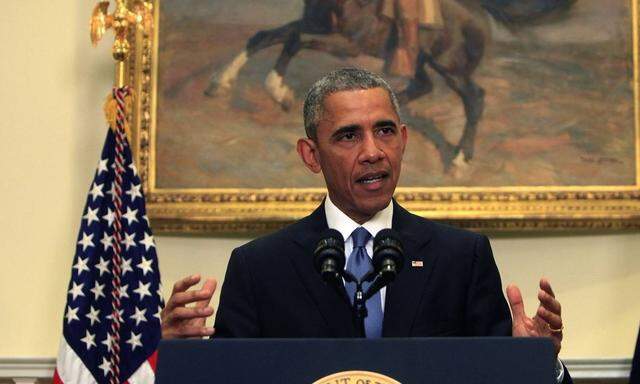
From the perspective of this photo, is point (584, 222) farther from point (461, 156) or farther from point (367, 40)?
point (367, 40)

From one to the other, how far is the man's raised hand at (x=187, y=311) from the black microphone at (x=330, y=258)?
35 centimetres

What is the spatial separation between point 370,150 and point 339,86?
27cm

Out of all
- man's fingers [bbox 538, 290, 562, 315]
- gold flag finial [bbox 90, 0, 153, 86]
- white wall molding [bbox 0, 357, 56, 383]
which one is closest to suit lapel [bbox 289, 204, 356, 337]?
man's fingers [bbox 538, 290, 562, 315]

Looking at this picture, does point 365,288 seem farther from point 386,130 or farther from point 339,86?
point 339,86

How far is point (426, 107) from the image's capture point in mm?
6320

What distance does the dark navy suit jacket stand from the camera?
10.4 feet

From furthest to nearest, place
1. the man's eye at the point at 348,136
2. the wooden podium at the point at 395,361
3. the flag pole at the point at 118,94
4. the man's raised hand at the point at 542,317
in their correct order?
the flag pole at the point at 118,94 → the man's eye at the point at 348,136 → the man's raised hand at the point at 542,317 → the wooden podium at the point at 395,361

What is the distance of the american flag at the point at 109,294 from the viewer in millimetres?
5746

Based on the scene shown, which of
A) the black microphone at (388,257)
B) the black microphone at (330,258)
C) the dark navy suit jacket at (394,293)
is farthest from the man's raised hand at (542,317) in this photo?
the black microphone at (330,258)

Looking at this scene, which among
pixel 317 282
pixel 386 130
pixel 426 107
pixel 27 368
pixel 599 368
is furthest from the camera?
pixel 426 107

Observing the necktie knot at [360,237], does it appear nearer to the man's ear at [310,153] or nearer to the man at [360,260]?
the man at [360,260]

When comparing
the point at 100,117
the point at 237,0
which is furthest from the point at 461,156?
the point at 100,117

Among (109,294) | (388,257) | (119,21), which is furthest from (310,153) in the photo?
(119,21)

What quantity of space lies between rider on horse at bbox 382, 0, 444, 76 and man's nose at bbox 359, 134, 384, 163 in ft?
9.81
